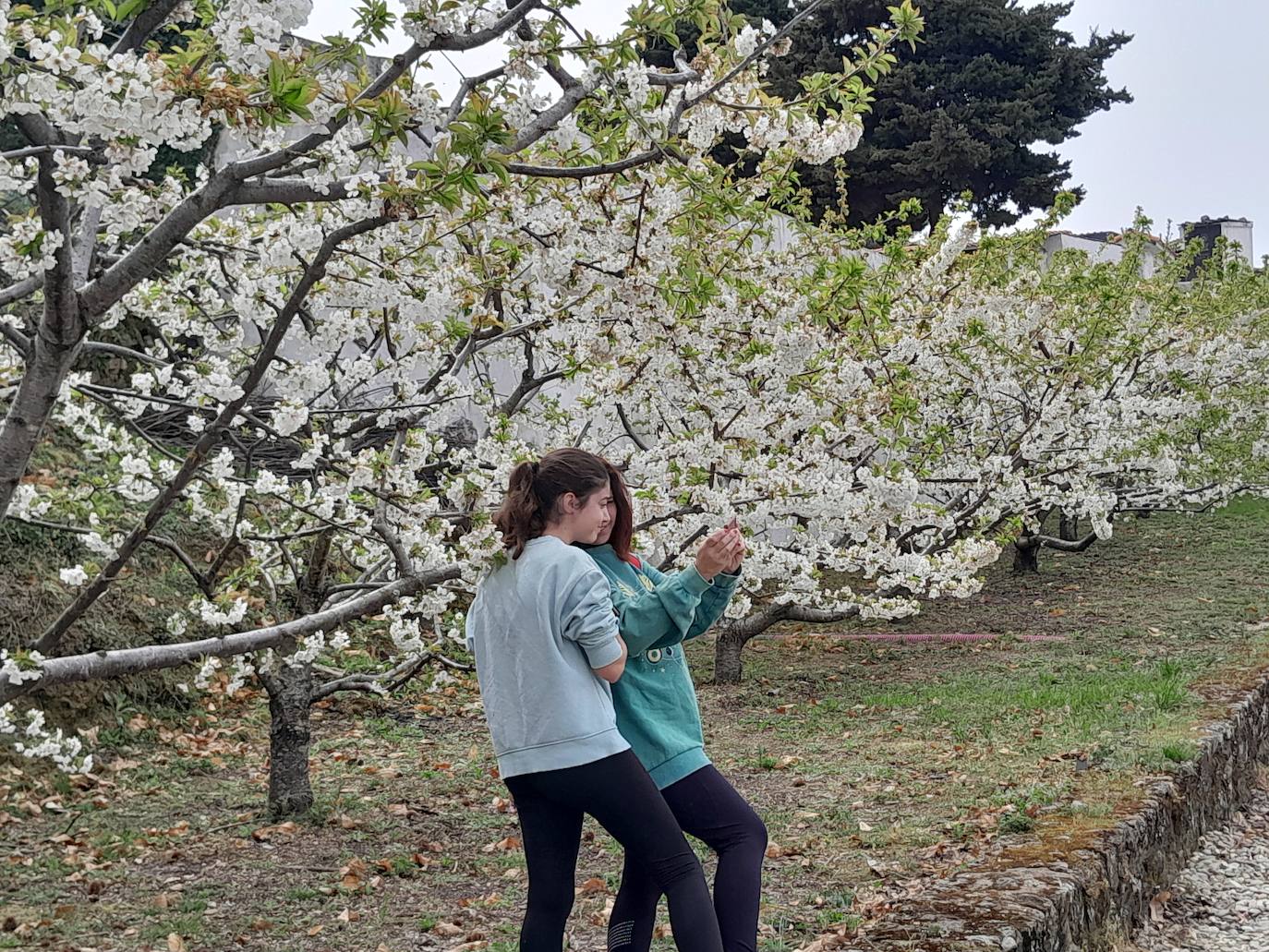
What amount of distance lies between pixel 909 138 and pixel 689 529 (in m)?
19.0

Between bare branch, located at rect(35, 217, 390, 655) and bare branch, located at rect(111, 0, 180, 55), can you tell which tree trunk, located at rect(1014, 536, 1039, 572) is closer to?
bare branch, located at rect(35, 217, 390, 655)

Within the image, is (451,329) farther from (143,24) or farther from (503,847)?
(143,24)

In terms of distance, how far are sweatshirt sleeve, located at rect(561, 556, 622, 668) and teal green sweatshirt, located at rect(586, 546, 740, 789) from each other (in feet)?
0.63

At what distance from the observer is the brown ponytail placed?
2971 mm

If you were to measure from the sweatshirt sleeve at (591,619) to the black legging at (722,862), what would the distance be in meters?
0.51

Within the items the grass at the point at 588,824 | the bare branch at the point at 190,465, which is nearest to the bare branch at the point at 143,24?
the bare branch at the point at 190,465

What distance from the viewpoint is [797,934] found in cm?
420

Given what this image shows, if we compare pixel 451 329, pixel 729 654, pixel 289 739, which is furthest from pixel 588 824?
pixel 729 654

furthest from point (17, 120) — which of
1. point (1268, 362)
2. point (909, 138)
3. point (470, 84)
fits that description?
point (909, 138)

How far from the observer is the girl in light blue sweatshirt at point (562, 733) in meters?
2.77

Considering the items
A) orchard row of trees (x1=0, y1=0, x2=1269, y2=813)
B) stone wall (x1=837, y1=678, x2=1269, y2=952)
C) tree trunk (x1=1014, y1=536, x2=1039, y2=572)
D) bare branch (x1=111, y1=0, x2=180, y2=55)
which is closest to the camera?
bare branch (x1=111, y1=0, x2=180, y2=55)

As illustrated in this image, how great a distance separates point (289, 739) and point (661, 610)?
3.59m

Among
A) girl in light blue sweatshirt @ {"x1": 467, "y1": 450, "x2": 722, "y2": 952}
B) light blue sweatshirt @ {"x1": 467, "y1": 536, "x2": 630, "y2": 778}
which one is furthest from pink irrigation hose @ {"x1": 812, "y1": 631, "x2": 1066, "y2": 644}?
light blue sweatshirt @ {"x1": 467, "y1": 536, "x2": 630, "y2": 778}

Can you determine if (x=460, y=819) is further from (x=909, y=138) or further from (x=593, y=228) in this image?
(x=909, y=138)
